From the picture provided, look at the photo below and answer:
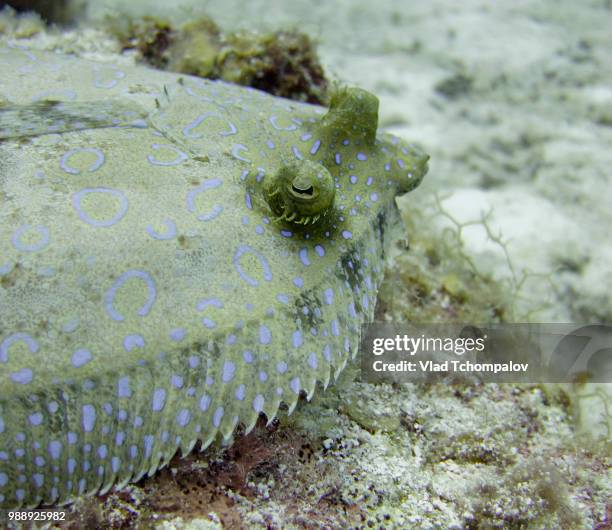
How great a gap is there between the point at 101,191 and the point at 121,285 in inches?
22.5

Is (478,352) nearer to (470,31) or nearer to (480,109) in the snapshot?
(480,109)

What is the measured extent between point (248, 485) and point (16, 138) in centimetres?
A: 241

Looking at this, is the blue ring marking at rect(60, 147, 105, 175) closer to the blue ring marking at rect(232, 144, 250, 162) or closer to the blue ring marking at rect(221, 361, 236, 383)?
the blue ring marking at rect(232, 144, 250, 162)

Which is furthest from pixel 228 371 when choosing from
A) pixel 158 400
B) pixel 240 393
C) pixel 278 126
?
pixel 278 126

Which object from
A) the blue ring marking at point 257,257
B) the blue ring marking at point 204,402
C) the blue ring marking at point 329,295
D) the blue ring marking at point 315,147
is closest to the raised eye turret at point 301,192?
the blue ring marking at point 257,257

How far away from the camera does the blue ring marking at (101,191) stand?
2.63m

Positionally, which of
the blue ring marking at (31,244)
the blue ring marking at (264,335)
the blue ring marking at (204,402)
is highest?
the blue ring marking at (31,244)

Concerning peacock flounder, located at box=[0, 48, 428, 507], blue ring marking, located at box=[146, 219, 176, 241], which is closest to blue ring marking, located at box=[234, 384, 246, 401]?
peacock flounder, located at box=[0, 48, 428, 507]

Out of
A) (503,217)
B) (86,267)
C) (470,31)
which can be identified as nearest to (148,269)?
(86,267)

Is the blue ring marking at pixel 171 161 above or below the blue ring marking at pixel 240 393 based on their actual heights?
above

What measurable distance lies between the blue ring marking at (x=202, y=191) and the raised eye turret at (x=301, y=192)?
0.29 metres

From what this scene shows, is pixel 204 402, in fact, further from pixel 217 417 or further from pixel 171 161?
pixel 171 161

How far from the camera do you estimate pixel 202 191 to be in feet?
9.40

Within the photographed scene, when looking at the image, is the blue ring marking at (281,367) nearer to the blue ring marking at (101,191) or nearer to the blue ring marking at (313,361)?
the blue ring marking at (313,361)
